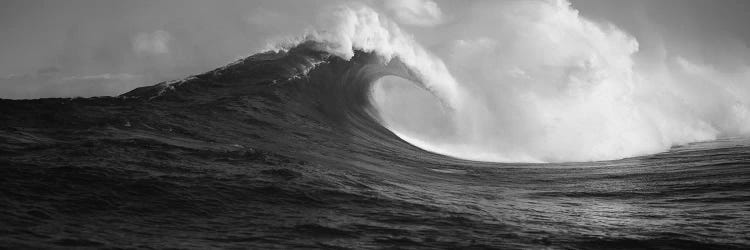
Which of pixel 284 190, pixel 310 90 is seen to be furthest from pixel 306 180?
pixel 310 90

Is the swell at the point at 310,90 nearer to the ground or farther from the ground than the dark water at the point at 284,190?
farther from the ground

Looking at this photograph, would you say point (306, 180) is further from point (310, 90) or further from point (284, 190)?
point (310, 90)

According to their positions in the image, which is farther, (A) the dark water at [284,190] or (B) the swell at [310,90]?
(B) the swell at [310,90]

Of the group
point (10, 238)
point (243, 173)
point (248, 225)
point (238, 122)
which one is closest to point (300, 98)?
point (238, 122)

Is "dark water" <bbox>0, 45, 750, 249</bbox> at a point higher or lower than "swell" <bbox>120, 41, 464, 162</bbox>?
lower

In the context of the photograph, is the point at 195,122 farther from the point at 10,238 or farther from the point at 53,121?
the point at 10,238

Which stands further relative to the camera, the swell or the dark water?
the swell

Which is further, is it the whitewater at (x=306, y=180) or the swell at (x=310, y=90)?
the swell at (x=310, y=90)

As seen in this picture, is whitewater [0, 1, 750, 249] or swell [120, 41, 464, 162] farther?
swell [120, 41, 464, 162]
